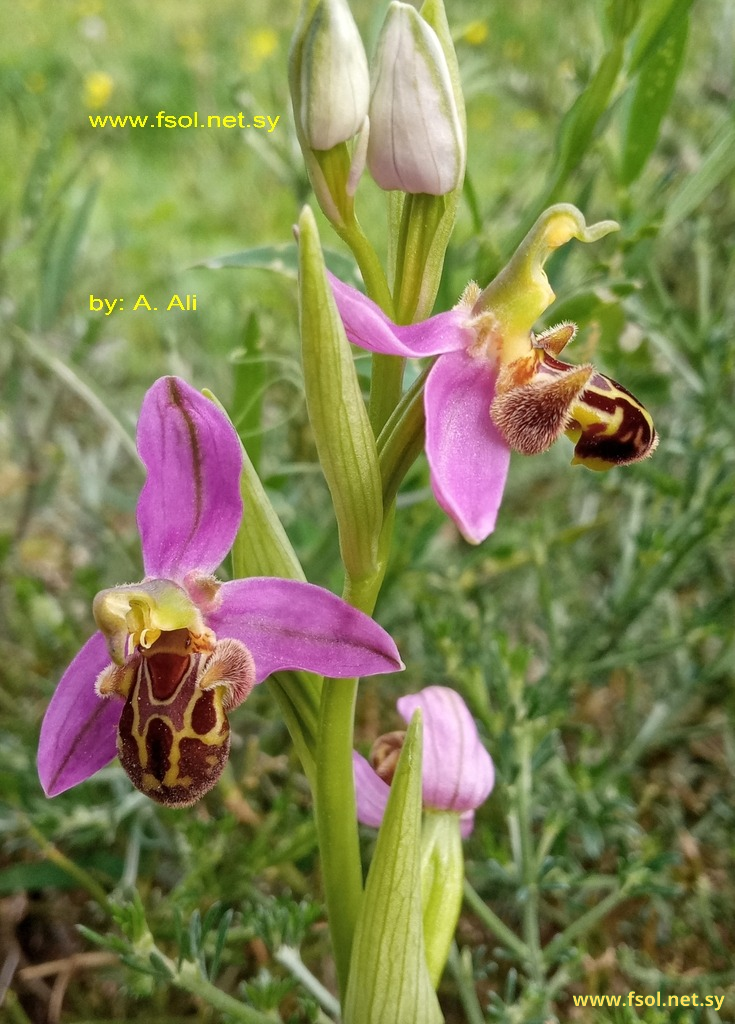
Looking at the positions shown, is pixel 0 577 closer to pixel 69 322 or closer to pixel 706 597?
pixel 69 322

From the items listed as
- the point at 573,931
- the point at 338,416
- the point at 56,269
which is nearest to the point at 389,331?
the point at 338,416

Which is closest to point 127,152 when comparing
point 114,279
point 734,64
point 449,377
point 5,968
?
point 114,279

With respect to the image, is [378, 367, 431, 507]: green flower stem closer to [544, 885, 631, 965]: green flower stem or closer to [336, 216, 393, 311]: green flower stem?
[336, 216, 393, 311]: green flower stem

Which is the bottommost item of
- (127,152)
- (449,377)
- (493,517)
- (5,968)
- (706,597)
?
(5,968)

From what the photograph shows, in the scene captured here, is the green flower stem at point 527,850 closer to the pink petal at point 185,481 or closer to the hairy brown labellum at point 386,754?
the hairy brown labellum at point 386,754

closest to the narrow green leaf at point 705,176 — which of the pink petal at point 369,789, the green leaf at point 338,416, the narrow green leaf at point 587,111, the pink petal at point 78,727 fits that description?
the narrow green leaf at point 587,111

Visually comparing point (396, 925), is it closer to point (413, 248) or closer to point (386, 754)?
point (386, 754)
